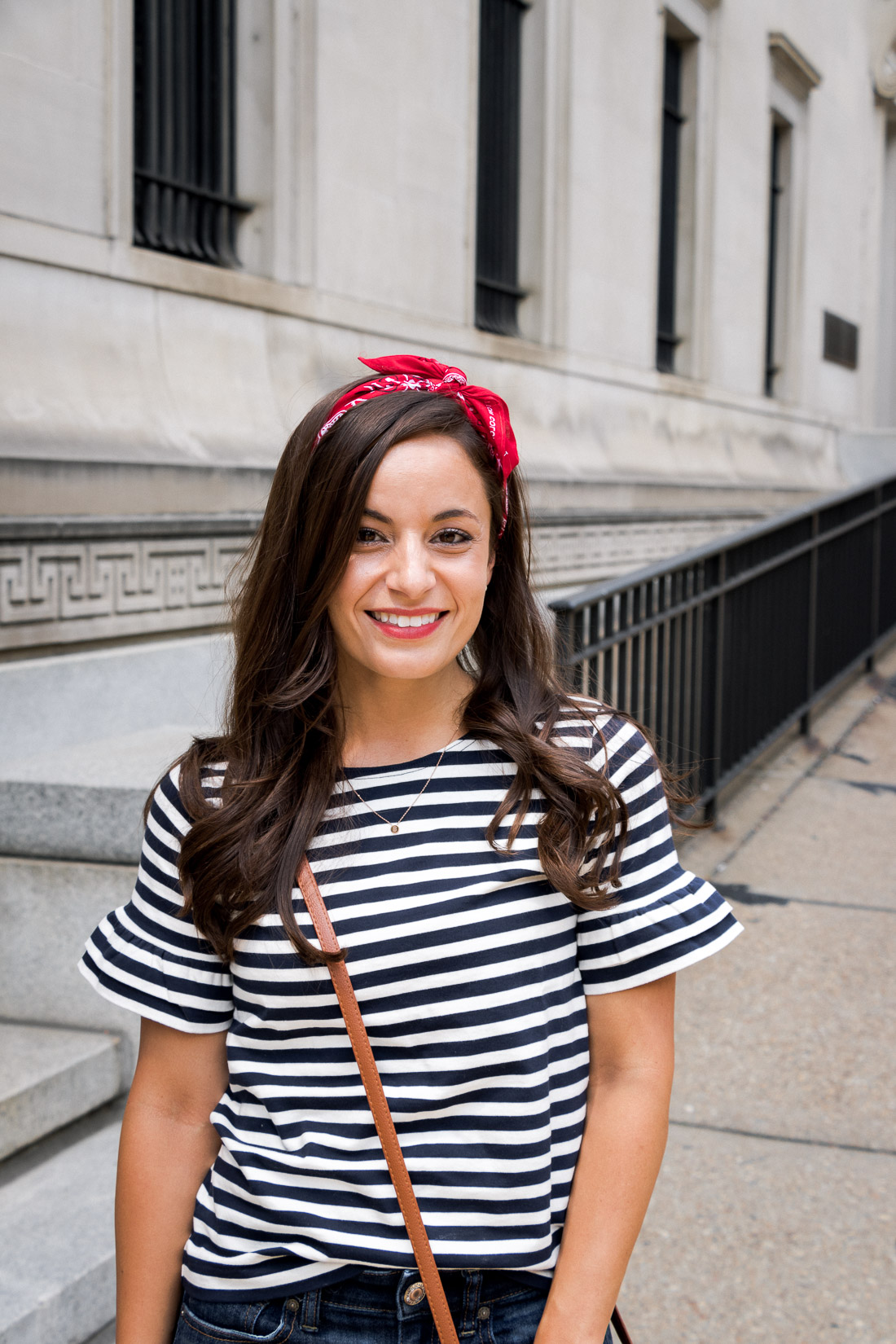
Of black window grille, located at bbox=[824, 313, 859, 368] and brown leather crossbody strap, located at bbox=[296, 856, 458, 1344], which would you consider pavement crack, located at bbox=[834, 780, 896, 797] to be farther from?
black window grille, located at bbox=[824, 313, 859, 368]

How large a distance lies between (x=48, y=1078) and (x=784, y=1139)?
1.95 meters

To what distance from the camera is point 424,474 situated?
1539 mm

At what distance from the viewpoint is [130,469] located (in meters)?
4.89

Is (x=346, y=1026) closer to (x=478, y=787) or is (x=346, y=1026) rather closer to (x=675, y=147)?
(x=478, y=787)

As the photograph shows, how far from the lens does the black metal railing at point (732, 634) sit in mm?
4734

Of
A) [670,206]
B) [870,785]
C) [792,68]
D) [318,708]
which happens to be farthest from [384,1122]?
[792,68]

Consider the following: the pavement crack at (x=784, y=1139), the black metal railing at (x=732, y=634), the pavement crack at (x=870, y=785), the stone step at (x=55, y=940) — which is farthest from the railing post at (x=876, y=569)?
the stone step at (x=55, y=940)

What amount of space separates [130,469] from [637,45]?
6980 mm

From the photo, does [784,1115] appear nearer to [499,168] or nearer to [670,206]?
[499,168]

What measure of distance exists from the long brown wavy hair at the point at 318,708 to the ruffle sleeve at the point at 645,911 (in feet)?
0.10

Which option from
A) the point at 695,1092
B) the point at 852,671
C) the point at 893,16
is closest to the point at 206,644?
the point at 695,1092

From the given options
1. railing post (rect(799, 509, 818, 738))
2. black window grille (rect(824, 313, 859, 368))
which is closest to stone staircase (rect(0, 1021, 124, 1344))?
railing post (rect(799, 509, 818, 738))

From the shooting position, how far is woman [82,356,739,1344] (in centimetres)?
146

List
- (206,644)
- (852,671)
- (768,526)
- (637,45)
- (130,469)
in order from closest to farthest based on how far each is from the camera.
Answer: (130,469), (206,644), (768,526), (852,671), (637,45)
